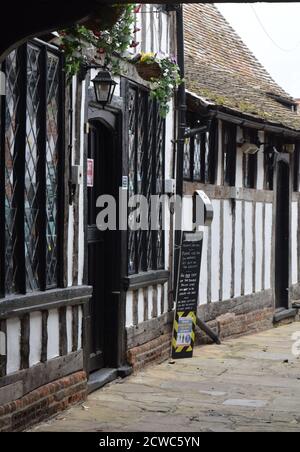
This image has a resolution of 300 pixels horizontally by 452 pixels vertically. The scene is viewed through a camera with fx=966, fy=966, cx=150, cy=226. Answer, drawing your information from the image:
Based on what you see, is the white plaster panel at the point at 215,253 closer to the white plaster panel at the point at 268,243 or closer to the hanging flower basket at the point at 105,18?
the white plaster panel at the point at 268,243

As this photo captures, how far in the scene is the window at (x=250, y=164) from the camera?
14.6 m

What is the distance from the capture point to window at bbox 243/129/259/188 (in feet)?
47.8

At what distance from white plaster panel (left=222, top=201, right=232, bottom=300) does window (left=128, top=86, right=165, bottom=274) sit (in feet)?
8.78

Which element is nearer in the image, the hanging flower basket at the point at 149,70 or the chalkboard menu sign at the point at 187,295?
the hanging flower basket at the point at 149,70

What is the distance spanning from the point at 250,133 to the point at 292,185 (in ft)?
9.15

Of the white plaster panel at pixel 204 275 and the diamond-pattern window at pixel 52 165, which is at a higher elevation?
the diamond-pattern window at pixel 52 165

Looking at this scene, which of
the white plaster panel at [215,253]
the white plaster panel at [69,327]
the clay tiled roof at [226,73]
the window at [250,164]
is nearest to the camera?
the white plaster panel at [69,327]

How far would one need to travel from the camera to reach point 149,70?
32.0 ft

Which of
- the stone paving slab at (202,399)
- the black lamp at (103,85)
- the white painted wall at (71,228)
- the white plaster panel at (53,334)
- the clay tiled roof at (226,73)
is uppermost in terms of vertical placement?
the clay tiled roof at (226,73)

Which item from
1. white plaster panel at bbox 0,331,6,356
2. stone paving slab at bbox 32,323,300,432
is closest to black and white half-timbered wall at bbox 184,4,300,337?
stone paving slab at bbox 32,323,300,432

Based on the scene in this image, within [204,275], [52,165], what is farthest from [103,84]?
[204,275]

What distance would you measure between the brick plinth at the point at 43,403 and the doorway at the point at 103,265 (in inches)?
35.9

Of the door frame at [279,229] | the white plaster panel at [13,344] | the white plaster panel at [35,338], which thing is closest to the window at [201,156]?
the door frame at [279,229]
